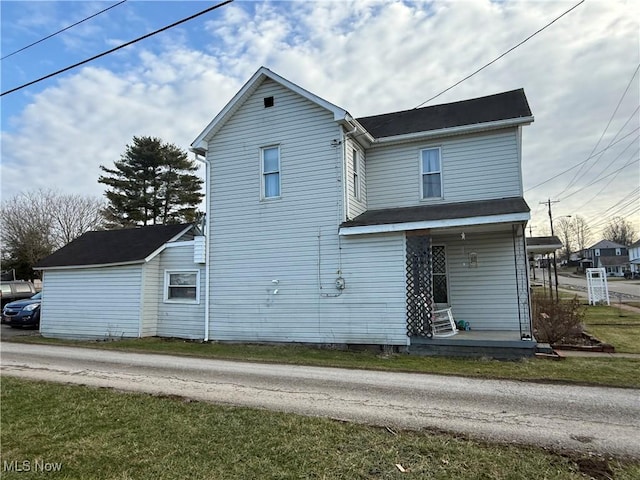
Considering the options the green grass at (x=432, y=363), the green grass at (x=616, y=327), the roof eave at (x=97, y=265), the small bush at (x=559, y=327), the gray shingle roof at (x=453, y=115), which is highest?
the gray shingle roof at (x=453, y=115)

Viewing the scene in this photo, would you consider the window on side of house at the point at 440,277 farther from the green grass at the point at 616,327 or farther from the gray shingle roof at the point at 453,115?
the green grass at the point at 616,327

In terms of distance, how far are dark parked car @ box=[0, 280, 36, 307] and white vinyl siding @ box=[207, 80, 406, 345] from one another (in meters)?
18.7

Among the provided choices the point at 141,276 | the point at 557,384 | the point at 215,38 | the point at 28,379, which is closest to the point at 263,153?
the point at 215,38

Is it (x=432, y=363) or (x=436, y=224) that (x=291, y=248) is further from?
(x=432, y=363)

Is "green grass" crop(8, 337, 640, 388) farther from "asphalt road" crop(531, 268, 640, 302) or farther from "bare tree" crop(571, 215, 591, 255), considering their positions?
"bare tree" crop(571, 215, 591, 255)

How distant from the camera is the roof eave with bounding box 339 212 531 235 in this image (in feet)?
31.0

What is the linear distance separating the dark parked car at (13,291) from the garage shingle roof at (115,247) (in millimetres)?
10501

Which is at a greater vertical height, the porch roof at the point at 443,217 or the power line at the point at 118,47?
the power line at the point at 118,47

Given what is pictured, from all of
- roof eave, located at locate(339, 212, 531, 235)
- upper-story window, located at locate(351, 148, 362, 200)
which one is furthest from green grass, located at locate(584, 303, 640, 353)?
upper-story window, located at locate(351, 148, 362, 200)

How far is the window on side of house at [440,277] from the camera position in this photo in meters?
12.3

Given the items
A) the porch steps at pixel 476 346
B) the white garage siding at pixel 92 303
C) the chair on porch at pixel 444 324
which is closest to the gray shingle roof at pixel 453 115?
the chair on porch at pixel 444 324

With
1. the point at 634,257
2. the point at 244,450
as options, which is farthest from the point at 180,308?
the point at 634,257

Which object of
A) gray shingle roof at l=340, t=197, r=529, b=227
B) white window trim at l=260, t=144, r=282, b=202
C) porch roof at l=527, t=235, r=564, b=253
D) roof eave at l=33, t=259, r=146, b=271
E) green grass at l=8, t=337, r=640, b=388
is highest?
white window trim at l=260, t=144, r=282, b=202

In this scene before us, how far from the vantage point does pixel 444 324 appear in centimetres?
1101
